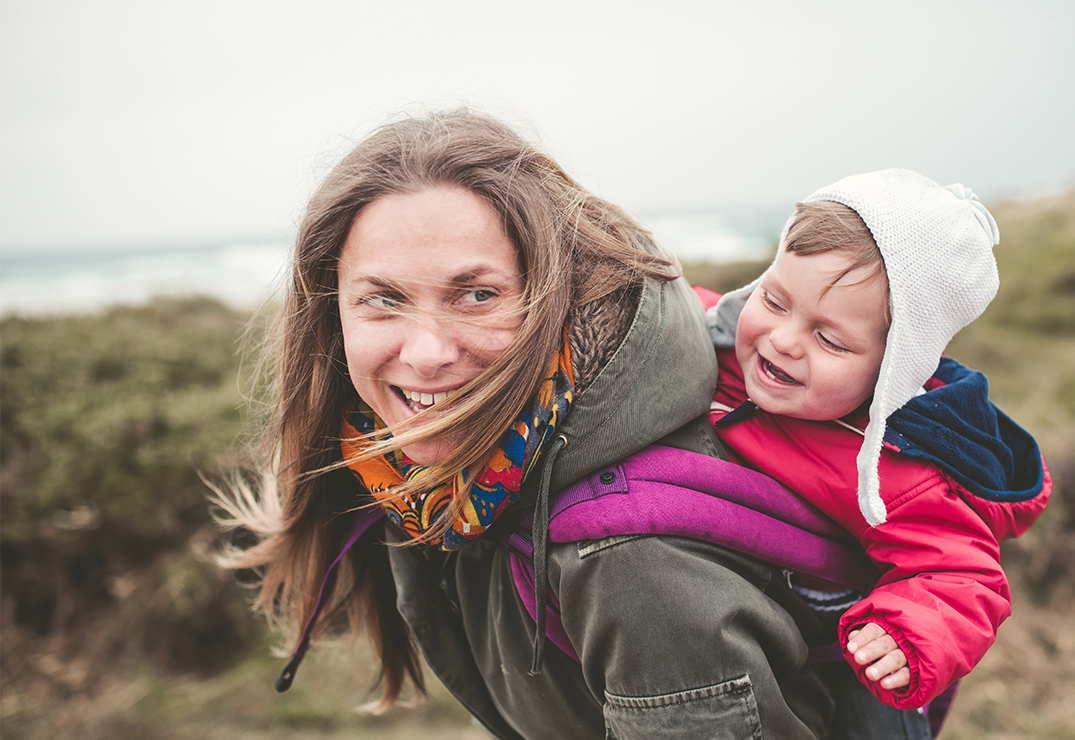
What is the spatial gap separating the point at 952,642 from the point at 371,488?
118 cm

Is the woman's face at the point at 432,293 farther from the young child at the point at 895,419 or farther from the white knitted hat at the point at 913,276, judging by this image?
the white knitted hat at the point at 913,276

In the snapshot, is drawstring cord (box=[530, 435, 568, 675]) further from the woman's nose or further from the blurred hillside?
the blurred hillside

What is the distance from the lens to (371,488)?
1.51 meters

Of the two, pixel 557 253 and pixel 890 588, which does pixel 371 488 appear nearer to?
pixel 557 253

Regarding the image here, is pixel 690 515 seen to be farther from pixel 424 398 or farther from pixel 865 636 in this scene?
pixel 424 398

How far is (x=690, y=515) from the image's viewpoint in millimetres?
1260

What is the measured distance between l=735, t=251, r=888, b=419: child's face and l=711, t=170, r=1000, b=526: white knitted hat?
5 centimetres

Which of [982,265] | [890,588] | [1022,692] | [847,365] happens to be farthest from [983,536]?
[1022,692]

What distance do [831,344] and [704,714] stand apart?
Result: 2.46ft

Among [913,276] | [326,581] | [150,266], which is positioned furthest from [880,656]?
[150,266]

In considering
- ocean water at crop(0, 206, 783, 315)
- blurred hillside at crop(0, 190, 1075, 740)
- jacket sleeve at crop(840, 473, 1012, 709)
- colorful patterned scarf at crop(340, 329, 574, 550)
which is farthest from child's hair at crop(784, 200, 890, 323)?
ocean water at crop(0, 206, 783, 315)

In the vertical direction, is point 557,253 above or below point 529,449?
above

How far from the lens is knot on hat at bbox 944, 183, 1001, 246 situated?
1390 millimetres

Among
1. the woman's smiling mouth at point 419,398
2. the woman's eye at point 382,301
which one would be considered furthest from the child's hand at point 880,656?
the woman's eye at point 382,301
